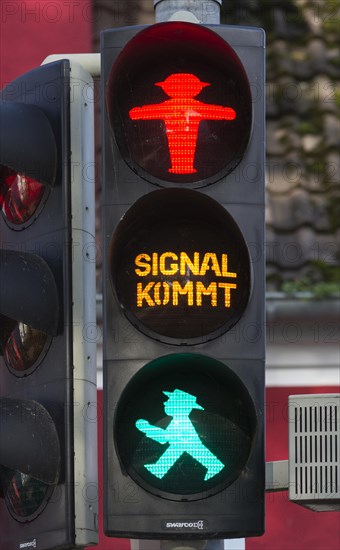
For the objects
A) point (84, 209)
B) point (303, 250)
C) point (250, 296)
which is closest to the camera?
point (250, 296)

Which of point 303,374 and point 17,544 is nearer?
point 17,544

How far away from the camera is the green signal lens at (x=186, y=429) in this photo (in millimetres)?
4684

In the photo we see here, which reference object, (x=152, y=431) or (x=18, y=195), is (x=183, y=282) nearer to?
(x=152, y=431)

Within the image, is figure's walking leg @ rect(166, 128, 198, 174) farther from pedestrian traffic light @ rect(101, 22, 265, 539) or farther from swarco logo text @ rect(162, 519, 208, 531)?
swarco logo text @ rect(162, 519, 208, 531)

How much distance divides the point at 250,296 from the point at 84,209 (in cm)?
64

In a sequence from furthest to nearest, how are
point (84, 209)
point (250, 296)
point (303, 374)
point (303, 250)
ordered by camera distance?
1. point (303, 250)
2. point (303, 374)
3. point (84, 209)
4. point (250, 296)

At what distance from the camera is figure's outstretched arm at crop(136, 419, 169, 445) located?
15.5 ft

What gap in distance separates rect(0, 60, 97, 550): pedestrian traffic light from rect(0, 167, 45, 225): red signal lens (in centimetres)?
4

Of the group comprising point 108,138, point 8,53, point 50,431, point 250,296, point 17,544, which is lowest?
point 17,544

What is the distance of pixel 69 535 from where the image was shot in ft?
16.0

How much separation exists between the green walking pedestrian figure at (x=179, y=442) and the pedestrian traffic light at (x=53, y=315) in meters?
0.26

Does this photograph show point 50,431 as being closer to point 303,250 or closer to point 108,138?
point 108,138

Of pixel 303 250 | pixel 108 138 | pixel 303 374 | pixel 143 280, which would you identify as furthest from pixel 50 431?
pixel 303 250

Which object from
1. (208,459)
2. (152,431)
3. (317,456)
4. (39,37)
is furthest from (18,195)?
Answer: (39,37)
